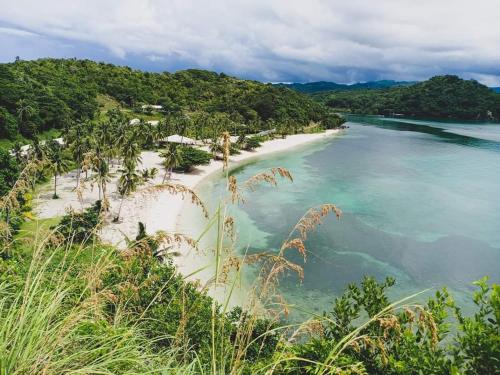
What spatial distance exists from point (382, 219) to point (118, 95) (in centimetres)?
8469

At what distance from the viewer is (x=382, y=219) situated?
41.2 meters

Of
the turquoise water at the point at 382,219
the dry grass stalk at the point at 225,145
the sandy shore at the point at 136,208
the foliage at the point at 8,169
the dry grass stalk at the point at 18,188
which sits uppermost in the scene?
the dry grass stalk at the point at 225,145

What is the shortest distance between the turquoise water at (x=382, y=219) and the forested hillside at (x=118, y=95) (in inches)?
1337

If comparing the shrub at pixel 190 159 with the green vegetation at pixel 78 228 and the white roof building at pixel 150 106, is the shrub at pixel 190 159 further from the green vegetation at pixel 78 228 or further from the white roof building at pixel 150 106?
the white roof building at pixel 150 106

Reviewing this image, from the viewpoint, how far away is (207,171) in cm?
5734

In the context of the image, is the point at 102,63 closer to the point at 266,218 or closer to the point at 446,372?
the point at 266,218

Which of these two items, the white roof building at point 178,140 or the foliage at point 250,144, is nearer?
the white roof building at point 178,140

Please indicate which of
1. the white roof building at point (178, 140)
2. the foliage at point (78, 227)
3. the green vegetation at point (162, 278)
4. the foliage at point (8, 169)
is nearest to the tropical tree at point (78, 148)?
the green vegetation at point (162, 278)

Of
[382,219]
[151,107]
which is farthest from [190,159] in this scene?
[151,107]

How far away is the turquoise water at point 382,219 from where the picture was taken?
2806 cm

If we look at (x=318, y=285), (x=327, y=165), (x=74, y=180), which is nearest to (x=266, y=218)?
(x=318, y=285)

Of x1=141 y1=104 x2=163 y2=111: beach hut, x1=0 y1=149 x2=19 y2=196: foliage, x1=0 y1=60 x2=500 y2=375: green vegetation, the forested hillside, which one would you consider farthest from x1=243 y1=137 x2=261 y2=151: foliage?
x1=0 y1=149 x2=19 y2=196: foliage

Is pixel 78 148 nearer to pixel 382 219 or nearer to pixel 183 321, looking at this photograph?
pixel 382 219

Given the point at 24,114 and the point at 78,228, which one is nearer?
the point at 78,228
